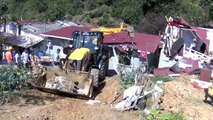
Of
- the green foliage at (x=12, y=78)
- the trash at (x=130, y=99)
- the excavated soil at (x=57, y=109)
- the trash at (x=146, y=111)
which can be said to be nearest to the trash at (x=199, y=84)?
the trash at (x=130, y=99)

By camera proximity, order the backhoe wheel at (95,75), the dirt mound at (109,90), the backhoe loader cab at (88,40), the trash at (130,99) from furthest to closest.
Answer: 1. the backhoe loader cab at (88,40)
2. the backhoe wheel at (95,75)
3. the dirt mound at (109,90)
4. the trash at (130,99)

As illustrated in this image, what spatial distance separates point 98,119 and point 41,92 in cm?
326

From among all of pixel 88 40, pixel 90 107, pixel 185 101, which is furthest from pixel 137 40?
pixel 90 107

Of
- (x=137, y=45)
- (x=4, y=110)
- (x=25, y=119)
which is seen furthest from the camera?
(x=137, y=45)

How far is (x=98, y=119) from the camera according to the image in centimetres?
1200

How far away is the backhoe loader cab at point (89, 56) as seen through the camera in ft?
49.8

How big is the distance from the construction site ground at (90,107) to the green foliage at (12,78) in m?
0.32

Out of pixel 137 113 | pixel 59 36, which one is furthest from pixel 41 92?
pixel 59 36

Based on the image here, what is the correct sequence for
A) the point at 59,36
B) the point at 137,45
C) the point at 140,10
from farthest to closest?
1. the point at 140,10
2. the point at 59,36
3. the point at 137,45

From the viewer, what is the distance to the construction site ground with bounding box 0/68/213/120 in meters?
11.9

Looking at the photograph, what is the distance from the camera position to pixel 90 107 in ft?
43.2

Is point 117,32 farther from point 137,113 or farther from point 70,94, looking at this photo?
point 137,113

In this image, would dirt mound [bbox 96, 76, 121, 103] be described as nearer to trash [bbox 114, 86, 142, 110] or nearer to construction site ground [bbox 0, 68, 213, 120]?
construction site ground [bbox 0, 68, 213, 120]

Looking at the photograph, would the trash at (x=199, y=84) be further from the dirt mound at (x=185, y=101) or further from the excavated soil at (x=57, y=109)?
the excavated soil at (x=57, y=109)
